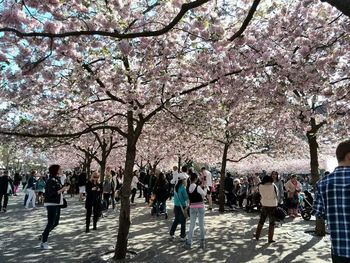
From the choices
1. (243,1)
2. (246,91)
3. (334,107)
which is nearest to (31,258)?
(246,91)

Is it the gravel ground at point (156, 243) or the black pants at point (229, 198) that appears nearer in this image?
the gravel ground at point (156, 243)

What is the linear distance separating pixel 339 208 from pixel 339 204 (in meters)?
0.03

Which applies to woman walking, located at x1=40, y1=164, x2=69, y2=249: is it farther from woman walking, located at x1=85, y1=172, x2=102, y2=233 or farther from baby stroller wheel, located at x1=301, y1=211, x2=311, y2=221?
baby stroller wheel, located at x1=301, y1=211, x2=311, y2=221

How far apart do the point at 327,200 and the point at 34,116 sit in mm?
11440

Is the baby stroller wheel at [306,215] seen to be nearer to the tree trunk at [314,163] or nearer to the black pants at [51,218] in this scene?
the tree trunk at [314,163]

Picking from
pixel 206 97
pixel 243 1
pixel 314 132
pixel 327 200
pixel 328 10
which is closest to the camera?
pixel 327 200

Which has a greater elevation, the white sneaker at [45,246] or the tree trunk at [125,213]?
the tree trunk at [125,213]

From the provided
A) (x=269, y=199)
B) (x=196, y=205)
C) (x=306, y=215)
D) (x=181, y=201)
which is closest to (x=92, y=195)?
(x=181, y=201)

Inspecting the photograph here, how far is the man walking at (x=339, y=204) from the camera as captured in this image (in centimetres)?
335

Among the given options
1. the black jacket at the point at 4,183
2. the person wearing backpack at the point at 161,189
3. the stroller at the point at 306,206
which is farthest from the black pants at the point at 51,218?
the stroller at the point at 306,206

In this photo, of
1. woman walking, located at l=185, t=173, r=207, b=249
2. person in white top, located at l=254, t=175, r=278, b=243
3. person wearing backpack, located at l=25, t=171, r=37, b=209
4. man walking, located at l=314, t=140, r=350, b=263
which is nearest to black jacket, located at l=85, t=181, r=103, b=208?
woman walking, located at l=185, t=173, r=207, b=249

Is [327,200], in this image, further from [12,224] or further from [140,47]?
[12,224]

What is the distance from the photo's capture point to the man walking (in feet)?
11.0

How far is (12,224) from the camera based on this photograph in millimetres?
14094
